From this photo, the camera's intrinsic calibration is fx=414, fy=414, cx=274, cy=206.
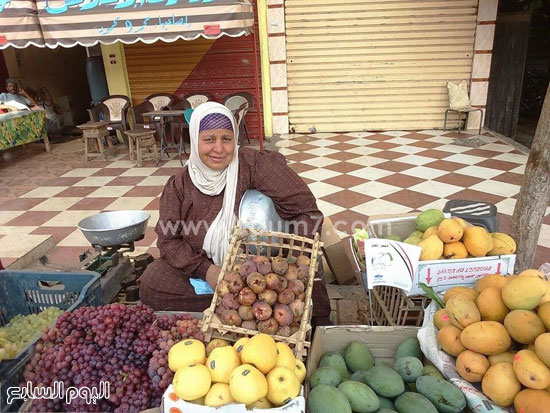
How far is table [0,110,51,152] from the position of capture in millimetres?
6641

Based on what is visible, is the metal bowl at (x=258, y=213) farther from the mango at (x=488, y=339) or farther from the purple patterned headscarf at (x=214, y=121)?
the mango at (x=488, y=339)

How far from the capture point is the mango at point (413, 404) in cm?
133

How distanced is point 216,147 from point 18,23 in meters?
4.43

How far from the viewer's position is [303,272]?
165 cm

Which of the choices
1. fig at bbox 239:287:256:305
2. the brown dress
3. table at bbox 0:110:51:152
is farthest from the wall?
fig at bbox 239:287:256:305

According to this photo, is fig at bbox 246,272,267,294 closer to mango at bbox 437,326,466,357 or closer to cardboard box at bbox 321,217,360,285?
mango at bbox 437,326,466,357

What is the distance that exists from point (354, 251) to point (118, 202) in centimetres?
346

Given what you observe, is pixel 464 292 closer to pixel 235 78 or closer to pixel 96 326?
pixel 96 326

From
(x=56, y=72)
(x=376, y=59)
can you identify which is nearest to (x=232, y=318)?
(x=376, y=59)

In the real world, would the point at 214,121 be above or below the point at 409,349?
above

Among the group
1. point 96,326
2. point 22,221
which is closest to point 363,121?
point 22,221

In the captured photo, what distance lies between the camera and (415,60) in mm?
7332

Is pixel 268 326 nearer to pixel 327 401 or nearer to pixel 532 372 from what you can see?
pixel 327 401

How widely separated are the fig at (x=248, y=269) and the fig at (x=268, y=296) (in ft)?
0.31
